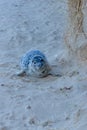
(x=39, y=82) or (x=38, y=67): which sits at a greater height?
(x=38, y=67)

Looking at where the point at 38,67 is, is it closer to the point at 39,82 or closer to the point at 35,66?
the point at 35,66

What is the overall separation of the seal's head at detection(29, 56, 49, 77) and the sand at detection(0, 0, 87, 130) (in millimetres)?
55

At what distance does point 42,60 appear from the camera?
3527mm

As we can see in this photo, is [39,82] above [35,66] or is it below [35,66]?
below

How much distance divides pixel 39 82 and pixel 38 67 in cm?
15

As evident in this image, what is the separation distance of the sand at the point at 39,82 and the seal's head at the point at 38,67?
0.05 meters

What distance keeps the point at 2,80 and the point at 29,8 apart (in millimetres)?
2060

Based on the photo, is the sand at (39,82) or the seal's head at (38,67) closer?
the sand at (39,82)

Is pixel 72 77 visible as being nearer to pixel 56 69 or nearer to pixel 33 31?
pixel 56 69

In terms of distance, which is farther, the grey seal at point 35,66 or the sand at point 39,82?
the grey seal at point 35,66

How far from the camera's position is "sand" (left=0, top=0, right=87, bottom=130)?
286cm

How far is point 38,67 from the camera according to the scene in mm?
3518

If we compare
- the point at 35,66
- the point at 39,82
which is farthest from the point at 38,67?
the point at 39,82

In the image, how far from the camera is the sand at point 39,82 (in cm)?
286
